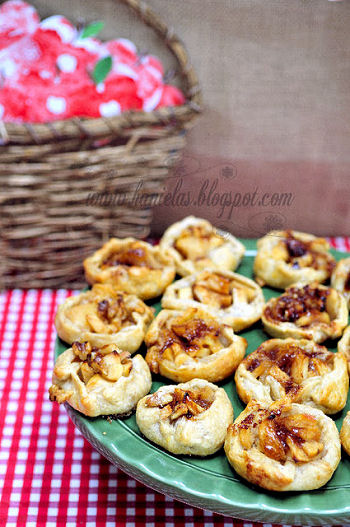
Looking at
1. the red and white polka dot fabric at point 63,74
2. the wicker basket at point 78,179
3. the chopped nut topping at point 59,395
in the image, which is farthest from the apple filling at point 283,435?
the red and white polka dot fabric at point 63,74

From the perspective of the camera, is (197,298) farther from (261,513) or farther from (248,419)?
(261,513)

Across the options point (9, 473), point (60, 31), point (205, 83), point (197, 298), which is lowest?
point (9, 473)

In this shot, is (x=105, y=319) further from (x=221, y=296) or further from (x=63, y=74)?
(x=63, y=74)

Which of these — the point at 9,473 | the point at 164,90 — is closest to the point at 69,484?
the point at 9,473

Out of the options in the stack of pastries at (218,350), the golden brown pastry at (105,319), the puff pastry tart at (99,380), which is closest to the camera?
the stack of pastries at (218,350)

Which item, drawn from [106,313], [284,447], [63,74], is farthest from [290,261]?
[63,74]

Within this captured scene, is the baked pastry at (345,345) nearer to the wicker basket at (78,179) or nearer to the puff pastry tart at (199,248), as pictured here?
the puff pastry tart at (199,248)

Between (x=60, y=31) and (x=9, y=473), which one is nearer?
(x=9, y=473)
